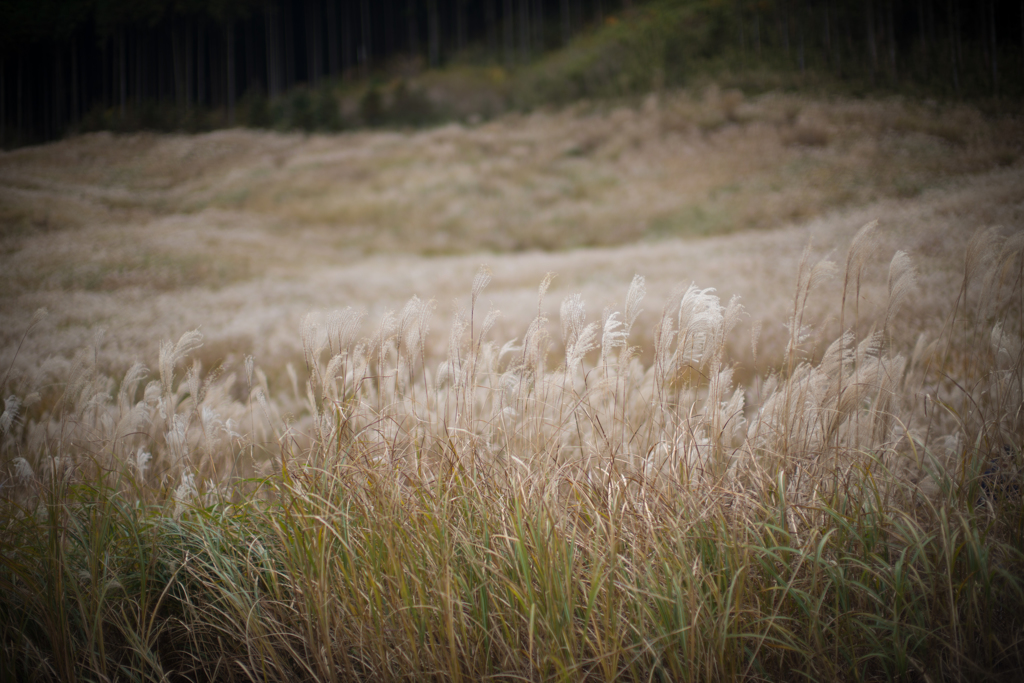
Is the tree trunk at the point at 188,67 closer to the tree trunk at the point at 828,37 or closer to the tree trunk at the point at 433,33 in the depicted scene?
the tree trunk at the point at 828,37

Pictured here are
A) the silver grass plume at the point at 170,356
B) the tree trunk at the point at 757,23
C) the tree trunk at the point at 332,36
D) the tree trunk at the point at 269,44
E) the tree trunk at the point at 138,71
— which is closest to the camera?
the silver grass plume at the point at 170,356

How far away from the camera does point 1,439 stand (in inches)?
A: 109

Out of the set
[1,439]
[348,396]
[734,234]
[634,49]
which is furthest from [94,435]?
[634,49]

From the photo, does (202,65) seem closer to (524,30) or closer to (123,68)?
(123,68)

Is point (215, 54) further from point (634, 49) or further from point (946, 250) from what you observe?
point (634, 49)

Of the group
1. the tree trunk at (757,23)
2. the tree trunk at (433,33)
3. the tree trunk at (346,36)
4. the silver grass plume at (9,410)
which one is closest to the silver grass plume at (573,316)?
the silver grass plume at (9,410)

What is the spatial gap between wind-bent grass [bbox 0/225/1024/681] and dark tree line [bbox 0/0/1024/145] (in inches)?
138

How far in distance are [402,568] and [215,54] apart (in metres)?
6.64

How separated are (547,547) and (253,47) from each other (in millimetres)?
7211

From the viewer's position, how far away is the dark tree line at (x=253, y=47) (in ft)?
13.1

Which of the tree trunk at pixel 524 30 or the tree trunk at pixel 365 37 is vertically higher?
the tree trunk at pixel 524 30

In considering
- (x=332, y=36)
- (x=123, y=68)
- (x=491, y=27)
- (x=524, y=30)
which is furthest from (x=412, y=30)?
(x=123, y=68)

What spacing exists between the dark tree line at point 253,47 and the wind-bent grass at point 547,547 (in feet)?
11.5

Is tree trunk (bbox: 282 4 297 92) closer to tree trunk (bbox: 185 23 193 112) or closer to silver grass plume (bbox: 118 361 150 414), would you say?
tree trunk (bbox: 185 23 193 112)
